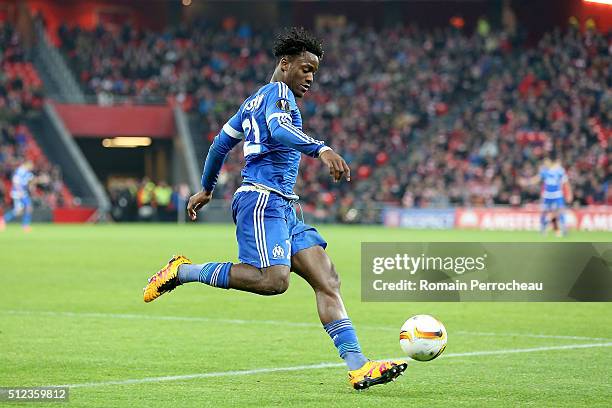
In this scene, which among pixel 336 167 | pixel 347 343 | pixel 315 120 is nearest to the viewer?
pixel 336 167

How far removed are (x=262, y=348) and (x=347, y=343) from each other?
223 centimetres

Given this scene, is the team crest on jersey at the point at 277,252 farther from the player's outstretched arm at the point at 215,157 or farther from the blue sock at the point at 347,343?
the player's outstretched arm at the point at 215,157

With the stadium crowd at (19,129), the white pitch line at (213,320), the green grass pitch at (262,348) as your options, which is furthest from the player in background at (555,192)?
the white pitch line at (213,320)

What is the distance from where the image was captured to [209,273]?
7.54 meters

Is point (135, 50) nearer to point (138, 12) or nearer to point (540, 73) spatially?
point (138, 12)

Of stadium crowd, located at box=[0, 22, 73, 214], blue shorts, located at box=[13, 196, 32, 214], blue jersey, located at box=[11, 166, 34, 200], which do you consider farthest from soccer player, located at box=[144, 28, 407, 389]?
stadium crowd, located at box=[0, 22, 73, 214]

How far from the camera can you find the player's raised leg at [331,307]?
7.07 meters

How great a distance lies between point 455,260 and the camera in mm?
16844

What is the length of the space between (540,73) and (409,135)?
18.2 ft

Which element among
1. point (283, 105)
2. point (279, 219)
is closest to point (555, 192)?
point (279, 219)

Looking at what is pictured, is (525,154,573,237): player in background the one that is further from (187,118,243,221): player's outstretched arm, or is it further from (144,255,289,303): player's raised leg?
(144,255,289,303): player's raised leg

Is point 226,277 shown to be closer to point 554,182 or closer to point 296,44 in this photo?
point 296,44

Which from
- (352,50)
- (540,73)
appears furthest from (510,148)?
(352,50)

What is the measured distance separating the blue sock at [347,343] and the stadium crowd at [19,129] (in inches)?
1341
